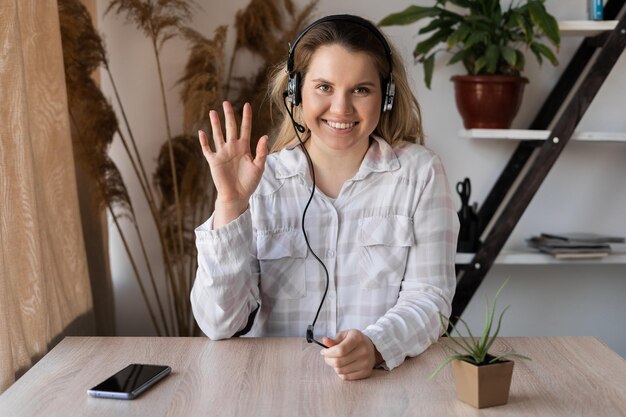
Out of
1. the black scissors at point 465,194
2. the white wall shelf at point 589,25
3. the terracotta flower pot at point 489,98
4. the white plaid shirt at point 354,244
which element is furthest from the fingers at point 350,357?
the white wall shelf at point 589,25

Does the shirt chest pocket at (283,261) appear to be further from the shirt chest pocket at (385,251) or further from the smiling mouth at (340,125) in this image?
the smiling mouth at (340,125)

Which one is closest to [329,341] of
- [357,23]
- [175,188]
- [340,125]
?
[340,125]

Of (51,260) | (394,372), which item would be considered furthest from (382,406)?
(51,260)

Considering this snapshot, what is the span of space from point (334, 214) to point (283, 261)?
15cm

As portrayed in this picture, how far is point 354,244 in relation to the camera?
5.83 feet

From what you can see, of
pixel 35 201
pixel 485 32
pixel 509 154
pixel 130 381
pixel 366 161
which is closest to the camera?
pixel 130 381

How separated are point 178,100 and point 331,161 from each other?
148cm

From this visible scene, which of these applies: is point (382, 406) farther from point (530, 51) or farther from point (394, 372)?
point (530, 51)

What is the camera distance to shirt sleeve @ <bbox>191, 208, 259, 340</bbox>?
5.23 ft

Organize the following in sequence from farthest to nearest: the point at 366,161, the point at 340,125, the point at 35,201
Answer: the point at 35,201
the point at 366,161
the point at 340,125

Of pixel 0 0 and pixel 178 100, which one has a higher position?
pixel 0 0

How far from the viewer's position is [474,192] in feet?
10.9

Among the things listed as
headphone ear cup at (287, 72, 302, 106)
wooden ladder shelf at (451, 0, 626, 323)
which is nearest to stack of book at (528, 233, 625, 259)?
wooden ladder shelf at (451, 0, 626, 323)

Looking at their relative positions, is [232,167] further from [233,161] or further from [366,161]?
[366,161]
